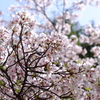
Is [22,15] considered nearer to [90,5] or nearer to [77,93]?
[77,93]

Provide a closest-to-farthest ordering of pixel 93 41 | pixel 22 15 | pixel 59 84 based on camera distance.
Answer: pixel 22 15
pixel 59 84
pixel 93 41

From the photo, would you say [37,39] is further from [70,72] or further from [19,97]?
[19,97]

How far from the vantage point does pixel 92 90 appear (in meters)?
2.75

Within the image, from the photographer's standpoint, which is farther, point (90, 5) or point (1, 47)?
point (90, 5)

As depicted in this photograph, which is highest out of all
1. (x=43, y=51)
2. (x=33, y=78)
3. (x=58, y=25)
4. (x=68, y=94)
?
(x=58, y=25)

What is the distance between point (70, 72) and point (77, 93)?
1.12 ft

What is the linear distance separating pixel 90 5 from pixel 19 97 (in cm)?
840

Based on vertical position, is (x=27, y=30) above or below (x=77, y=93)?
above

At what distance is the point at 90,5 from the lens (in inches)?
395

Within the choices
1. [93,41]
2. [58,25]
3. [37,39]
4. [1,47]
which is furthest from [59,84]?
[58,25]

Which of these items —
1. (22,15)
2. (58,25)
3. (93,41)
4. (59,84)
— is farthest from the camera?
(58,25)

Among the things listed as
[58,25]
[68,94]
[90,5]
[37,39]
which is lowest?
[68,94]

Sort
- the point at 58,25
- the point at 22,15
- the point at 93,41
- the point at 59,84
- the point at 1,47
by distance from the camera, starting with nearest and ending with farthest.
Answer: the point at 22,15 → the point at 1,47 → the point at 59,84 → the point at 93,41 → the point at 58,25

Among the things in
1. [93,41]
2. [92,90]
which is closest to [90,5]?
[93,41]
